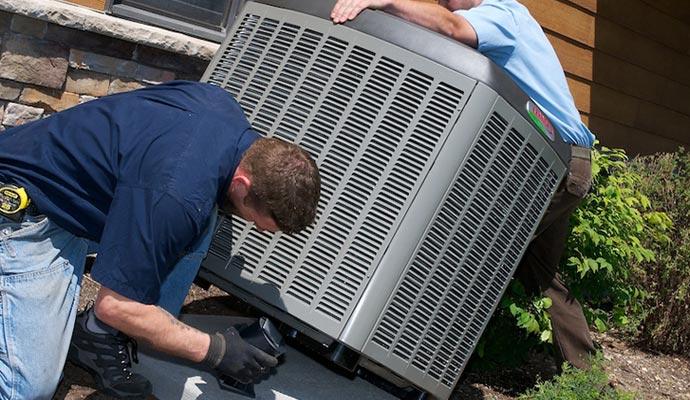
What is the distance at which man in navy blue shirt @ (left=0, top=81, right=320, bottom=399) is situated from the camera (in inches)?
85.6

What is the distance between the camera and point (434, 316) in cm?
263

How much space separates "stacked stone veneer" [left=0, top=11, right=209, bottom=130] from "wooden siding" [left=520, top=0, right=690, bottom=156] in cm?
255

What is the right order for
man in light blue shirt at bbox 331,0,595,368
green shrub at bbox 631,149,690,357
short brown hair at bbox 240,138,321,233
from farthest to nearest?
green shrub at bbox 631,149,690,357
man in light blue shirt at bbox 331,0,595,368
short brown hair at bbox 240,138,321,233

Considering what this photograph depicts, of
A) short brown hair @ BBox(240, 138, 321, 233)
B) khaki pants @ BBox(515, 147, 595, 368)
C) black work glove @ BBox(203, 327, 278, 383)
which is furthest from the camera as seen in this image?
khaki pants @ BBox(515, 147, 595, 368)

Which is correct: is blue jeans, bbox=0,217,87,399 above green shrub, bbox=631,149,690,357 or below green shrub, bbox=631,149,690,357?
below

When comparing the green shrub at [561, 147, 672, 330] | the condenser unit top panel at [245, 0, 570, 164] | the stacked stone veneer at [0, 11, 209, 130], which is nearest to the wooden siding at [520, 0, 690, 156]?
the green shrub at [561, 147, 672, 330]

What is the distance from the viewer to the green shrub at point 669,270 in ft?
15.5

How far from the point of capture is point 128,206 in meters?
2.17

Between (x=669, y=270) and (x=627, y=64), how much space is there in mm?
2472

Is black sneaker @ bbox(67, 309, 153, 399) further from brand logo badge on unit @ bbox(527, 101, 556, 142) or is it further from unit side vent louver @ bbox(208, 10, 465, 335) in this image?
brand logo badge on unit @ bbox(527, 101, 556, 142)

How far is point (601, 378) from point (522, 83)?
41.4 inches

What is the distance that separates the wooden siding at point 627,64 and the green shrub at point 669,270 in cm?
134

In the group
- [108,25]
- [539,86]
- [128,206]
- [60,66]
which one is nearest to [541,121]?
[539,86]

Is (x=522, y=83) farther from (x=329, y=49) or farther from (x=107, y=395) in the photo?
(x=107, y=395)
